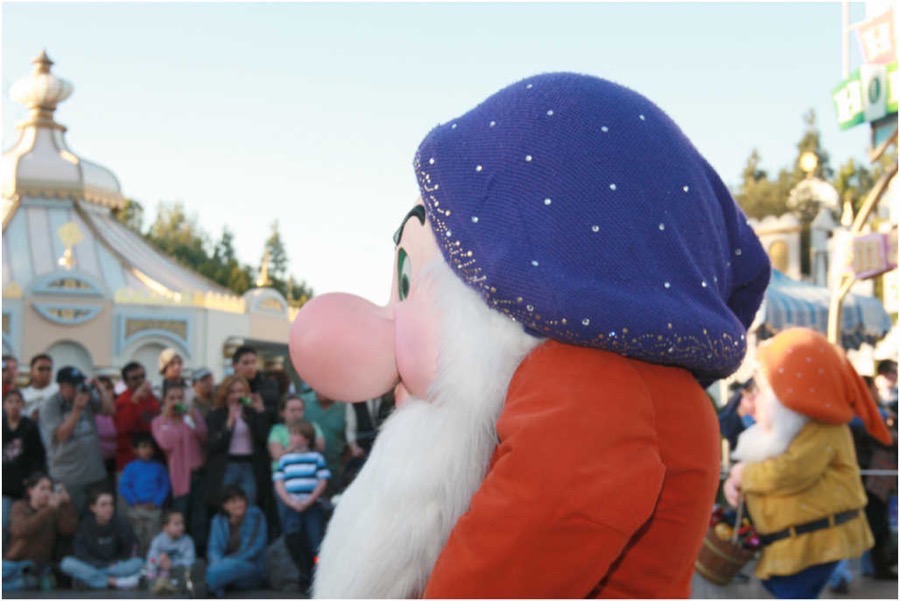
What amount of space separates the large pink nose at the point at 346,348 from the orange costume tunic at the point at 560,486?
0.26 m

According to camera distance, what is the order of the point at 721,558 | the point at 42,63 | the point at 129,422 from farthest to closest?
the point at 42,63
the point at 129,422
the point at 721,558

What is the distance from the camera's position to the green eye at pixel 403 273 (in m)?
2.04

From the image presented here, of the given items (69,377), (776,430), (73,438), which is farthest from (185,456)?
(776,430)

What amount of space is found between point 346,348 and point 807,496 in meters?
3.29

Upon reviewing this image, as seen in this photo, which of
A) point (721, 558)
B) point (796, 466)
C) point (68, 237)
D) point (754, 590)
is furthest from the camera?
point (68, 237)

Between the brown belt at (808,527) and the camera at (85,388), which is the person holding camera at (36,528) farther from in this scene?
the brown belt at (808,527)

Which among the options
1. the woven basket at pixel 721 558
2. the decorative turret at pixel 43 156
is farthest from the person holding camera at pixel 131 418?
the decorative turret at pixel 43 156

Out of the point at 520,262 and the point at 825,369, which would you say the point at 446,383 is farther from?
the point at 825,369

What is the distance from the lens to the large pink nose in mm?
1906

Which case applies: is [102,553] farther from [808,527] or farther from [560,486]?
[560,486]

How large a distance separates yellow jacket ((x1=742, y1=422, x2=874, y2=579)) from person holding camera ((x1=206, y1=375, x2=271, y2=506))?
11.4ft

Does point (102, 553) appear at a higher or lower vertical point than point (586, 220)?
lower

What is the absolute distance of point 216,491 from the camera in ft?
23.2

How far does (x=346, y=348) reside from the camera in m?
1.90
